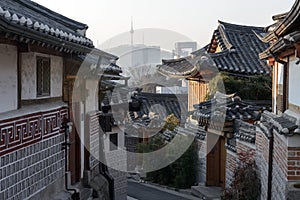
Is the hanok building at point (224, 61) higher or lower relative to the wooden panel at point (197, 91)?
higher

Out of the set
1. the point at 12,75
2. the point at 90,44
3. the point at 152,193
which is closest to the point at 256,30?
the point at 152,193

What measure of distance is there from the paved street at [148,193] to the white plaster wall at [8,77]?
377 inches

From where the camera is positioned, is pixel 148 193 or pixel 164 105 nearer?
pixel 148 193

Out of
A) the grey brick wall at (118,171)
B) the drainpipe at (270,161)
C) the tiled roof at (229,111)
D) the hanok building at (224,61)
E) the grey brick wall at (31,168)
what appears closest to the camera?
the grey brick wall at (31,168)

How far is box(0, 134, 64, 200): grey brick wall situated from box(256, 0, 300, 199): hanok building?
12.4 ft

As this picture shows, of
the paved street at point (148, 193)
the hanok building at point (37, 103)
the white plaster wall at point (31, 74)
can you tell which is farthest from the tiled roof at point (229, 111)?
the white plaster wall at point (31, 74)

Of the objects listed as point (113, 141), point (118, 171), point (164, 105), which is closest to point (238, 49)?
point (113, 141)

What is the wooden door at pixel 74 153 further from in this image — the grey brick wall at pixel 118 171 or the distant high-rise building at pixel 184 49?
the distant high-rise building at pixel 184 49

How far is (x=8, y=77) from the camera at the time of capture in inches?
254

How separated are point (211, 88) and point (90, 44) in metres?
11.4

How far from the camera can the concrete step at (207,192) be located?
14.0 meters

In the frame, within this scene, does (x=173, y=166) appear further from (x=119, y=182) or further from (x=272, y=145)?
(x=272, y=145)

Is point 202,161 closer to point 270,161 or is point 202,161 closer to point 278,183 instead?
point 270,161

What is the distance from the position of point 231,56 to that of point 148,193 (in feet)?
21.5
